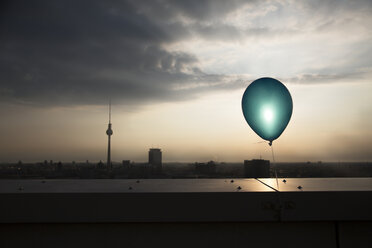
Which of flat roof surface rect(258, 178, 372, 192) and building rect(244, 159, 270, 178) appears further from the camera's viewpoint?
building rect(244, 159, 270, 178)

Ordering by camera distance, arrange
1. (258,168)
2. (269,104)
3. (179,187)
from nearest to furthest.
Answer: (179,187)
(269,104)
(258,168)

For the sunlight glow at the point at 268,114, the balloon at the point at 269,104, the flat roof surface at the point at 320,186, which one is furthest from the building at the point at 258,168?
the flat roof surface at the point at 320,186

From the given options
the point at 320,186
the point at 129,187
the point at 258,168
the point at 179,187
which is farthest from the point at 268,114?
the point at 129,187
